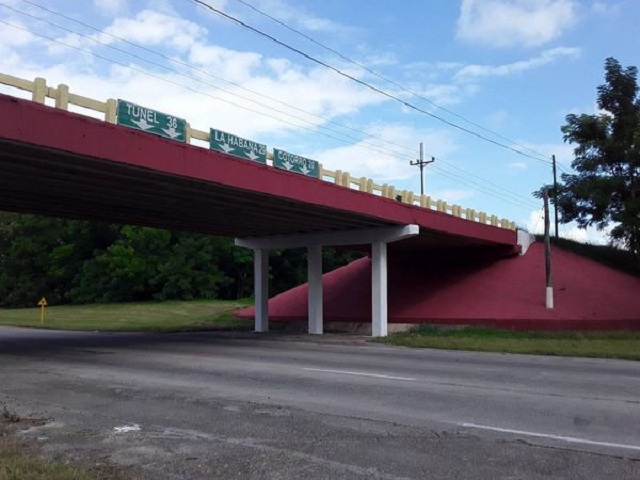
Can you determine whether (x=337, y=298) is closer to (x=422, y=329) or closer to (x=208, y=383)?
(x=422, y=329)

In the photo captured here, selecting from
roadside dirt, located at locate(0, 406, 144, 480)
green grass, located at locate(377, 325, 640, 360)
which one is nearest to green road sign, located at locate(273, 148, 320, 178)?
green grass, located at locate(377, 325, 640, 360)

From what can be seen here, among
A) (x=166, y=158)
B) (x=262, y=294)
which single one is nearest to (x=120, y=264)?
(x=262, y=294)

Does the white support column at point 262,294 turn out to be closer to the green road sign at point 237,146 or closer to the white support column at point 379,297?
the white support column at point 379,297

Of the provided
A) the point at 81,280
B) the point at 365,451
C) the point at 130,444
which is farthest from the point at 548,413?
the point at 81,280

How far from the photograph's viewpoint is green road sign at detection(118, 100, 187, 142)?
15.8m

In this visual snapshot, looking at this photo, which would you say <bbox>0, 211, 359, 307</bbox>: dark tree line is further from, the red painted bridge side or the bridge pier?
the red painted bridge side

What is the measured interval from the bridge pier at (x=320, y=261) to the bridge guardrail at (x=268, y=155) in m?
1.92

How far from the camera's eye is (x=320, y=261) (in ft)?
98.6

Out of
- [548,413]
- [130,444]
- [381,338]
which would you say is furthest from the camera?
[381,338]

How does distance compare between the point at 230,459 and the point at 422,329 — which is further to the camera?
the point at 422,329

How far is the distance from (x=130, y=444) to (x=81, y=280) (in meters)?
70.9

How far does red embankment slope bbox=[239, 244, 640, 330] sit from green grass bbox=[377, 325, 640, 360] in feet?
5.57

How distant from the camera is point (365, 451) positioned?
6641mm

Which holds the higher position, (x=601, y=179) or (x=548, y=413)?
(x=601, y=179)
